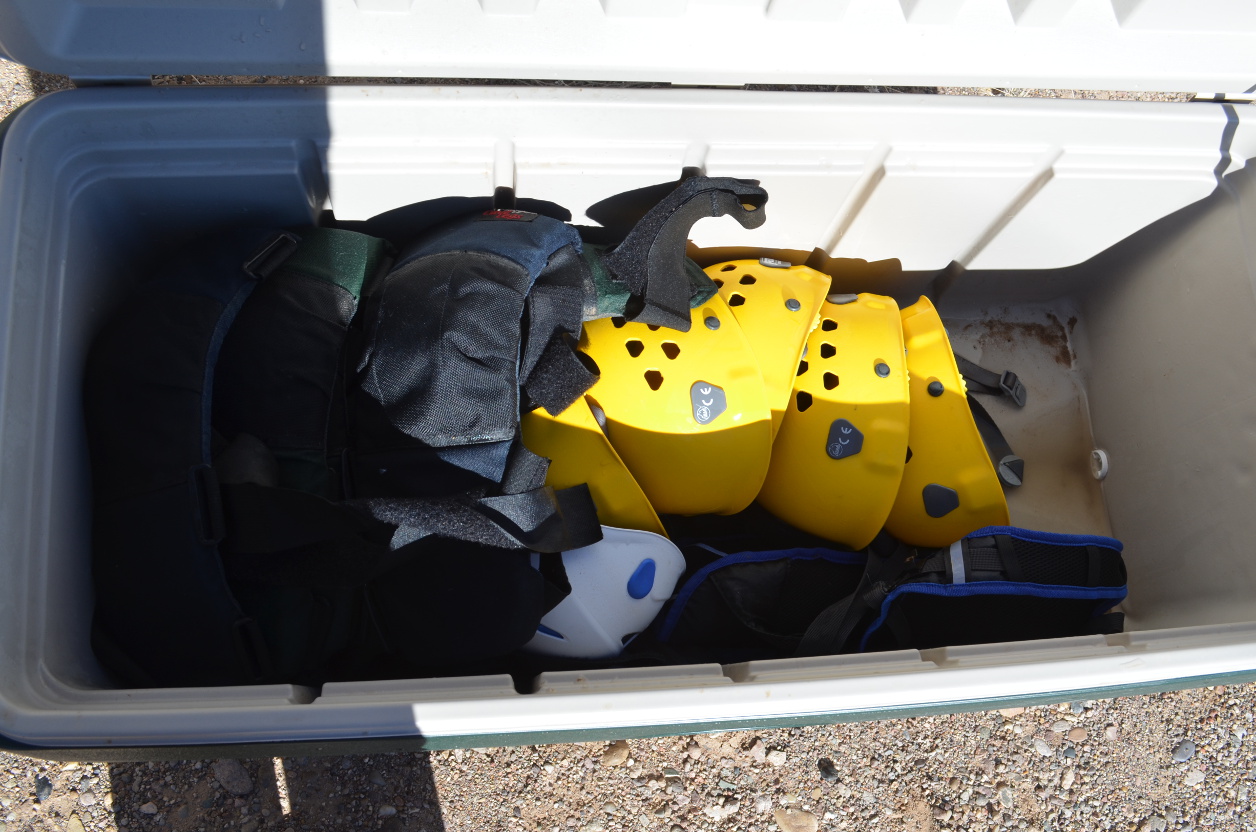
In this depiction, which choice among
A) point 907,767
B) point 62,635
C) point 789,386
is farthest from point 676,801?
point 62,635

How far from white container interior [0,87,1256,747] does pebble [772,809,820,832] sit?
0.54 meters

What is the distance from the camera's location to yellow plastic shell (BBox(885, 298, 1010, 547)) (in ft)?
3.23

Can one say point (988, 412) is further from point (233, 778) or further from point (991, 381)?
point (233, 778)

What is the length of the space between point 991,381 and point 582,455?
0.70 metres

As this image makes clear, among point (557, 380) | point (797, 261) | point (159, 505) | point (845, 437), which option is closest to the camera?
point (159, 505)

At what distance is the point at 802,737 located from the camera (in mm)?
1234

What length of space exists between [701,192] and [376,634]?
580mm

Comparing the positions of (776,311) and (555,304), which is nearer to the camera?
(555,304)

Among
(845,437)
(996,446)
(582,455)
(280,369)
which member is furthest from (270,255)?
(996,446)

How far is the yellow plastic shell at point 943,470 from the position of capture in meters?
0.98

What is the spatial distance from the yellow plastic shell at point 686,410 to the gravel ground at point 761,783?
1.72 ft

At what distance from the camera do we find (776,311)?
96cm

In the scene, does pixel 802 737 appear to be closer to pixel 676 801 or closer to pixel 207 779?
pixel 676 801

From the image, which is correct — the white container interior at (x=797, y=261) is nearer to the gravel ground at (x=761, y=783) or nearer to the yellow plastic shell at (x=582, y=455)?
the yellow plastic shell at (x=582, y=455)
